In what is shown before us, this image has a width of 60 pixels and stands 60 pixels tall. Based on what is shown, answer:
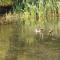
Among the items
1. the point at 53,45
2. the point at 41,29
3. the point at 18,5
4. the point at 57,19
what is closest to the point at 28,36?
the point at 41,29

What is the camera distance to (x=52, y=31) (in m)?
17.2

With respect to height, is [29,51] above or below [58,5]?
below

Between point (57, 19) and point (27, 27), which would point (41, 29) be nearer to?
point (27, 27)

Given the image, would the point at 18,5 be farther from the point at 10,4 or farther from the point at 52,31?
the point at 52,31

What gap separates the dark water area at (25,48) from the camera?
13.3 m

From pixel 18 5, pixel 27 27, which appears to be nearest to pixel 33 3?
pixel 18 5

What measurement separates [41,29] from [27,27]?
77.0 inches

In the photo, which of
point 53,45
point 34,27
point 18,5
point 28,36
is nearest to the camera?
point 53,45

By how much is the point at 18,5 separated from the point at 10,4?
0.63 m

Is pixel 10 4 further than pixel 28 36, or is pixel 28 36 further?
pixel 10 4

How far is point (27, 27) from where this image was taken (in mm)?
19422

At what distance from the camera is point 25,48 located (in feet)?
48.0

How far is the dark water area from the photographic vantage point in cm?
1334

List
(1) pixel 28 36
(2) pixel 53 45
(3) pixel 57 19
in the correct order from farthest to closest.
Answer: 1. (3) pixel 57 19
2. (1) pixel 28 36
3. (2) pixel 53 45
